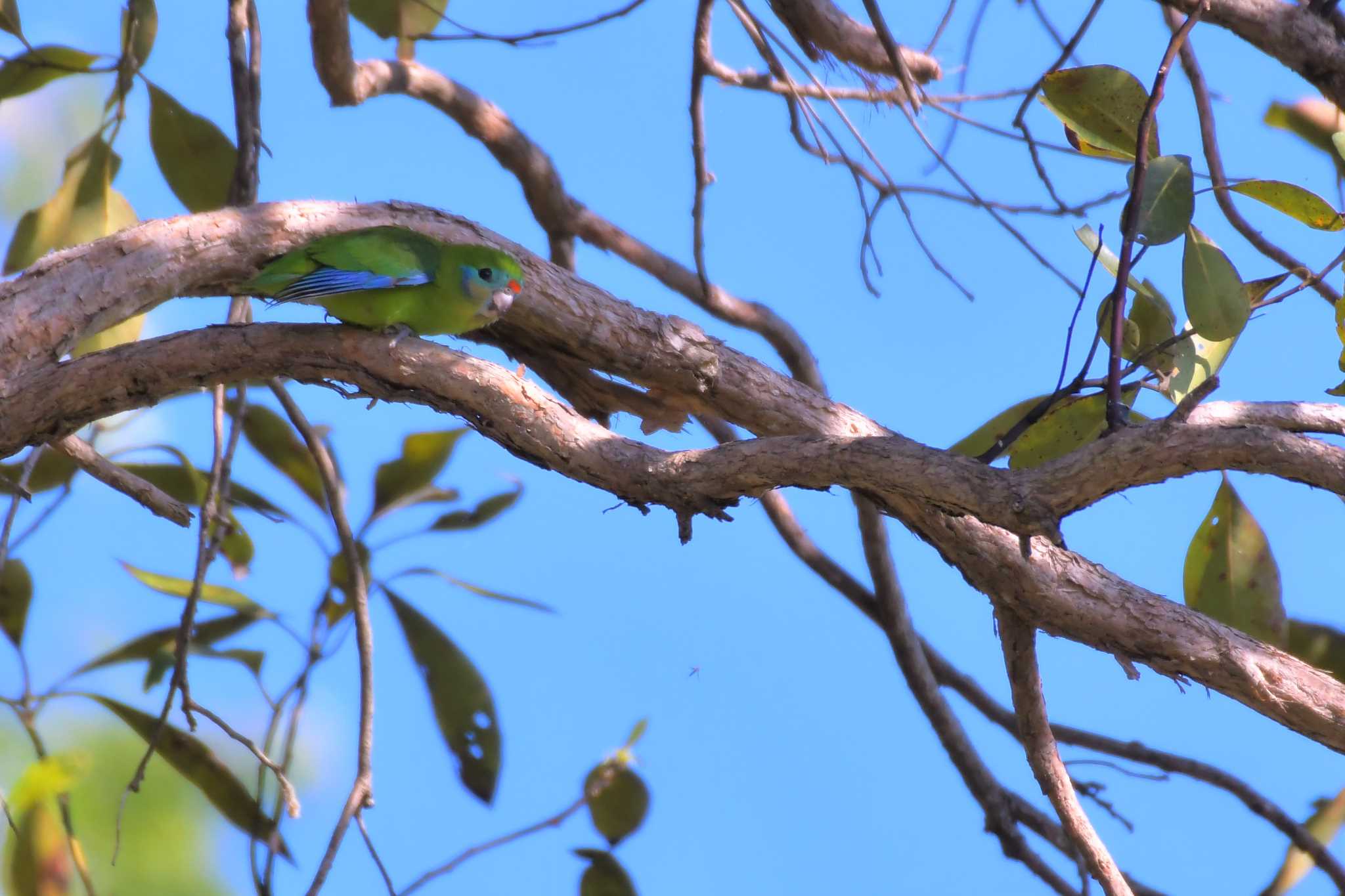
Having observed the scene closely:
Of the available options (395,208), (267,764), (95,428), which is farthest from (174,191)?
(267,764)

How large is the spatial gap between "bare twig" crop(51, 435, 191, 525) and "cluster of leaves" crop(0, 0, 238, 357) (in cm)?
106

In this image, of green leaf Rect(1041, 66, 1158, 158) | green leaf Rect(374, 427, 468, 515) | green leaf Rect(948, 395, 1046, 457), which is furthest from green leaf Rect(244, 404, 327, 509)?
green leaf Rect(1041, 66, 1158, 158)

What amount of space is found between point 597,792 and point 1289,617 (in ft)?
6.19

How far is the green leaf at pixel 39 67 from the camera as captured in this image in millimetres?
3117

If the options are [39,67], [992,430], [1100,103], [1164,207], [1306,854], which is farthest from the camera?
[39,67]

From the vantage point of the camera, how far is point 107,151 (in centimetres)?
307

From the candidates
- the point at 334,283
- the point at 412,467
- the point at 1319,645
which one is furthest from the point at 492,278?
the point at 1319,645

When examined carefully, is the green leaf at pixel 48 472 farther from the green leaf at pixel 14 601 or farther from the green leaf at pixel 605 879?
the green leaf at pixel 605 879

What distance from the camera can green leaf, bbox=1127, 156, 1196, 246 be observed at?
1.90 metres

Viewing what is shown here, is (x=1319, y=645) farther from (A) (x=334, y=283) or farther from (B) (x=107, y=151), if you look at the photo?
(B) (x=107, y=151)

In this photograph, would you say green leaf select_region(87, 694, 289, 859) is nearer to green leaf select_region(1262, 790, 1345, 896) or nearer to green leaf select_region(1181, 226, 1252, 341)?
green leaf select_region(1181, 226, 1252, 341)

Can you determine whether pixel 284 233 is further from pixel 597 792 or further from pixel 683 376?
pixel 597 792

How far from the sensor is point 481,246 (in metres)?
2.36

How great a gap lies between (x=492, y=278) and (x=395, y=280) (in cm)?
21
